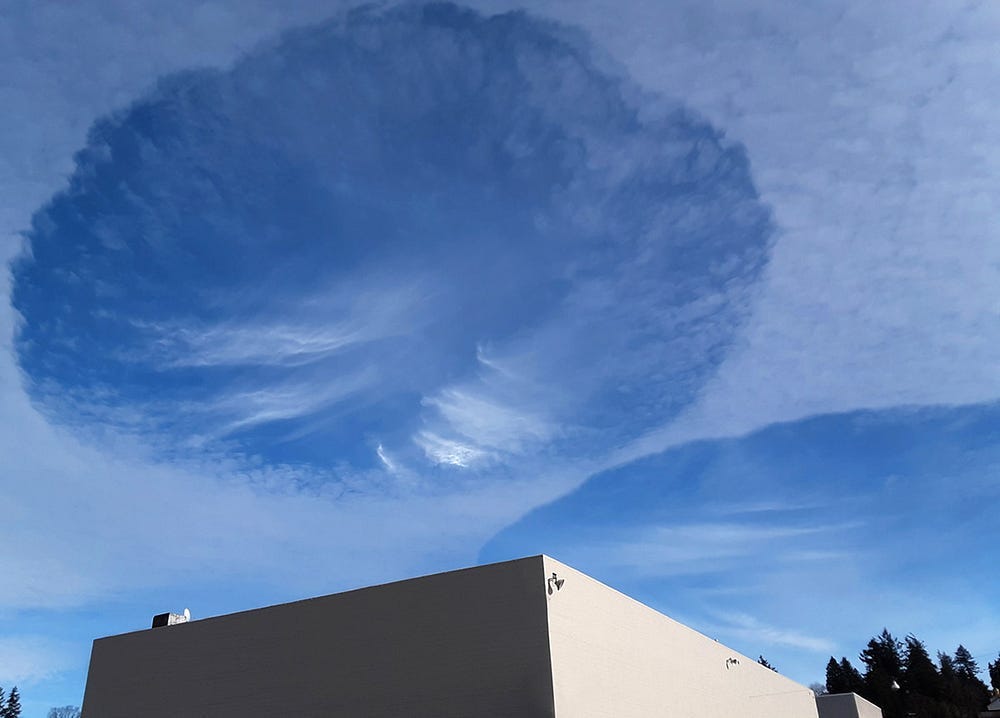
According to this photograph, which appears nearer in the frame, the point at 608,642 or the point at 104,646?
the point at 608,642

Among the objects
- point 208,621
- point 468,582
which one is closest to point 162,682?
point 208,621

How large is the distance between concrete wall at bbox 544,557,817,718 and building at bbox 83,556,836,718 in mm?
44

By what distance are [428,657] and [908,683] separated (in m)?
67.5

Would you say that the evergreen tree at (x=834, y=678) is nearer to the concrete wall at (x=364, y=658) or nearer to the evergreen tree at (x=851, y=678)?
the evergreen tree at (x=851, y=678)

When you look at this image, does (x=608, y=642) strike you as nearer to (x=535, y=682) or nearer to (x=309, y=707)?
(x=535, y=682)

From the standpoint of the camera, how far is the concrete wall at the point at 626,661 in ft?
44.7

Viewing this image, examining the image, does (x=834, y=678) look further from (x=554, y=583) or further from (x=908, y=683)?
(x=554, y=583)

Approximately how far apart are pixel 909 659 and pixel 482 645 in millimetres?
71912

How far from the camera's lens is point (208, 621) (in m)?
17.8

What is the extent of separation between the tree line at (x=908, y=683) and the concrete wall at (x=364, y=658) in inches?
2049

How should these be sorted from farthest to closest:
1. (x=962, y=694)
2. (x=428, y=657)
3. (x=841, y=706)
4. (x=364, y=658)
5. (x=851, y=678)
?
1. (x=851, y=678)
2. (x=962, y=694)
3. (x=841, y=706)
4. (x=364, y=658)
5. (x=428, y=657)

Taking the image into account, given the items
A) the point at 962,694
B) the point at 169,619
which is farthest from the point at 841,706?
the point at 169,619

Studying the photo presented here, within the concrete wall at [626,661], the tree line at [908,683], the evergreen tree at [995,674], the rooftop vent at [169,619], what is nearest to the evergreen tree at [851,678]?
the tree line at [908,683]

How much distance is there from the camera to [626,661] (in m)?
16.0
